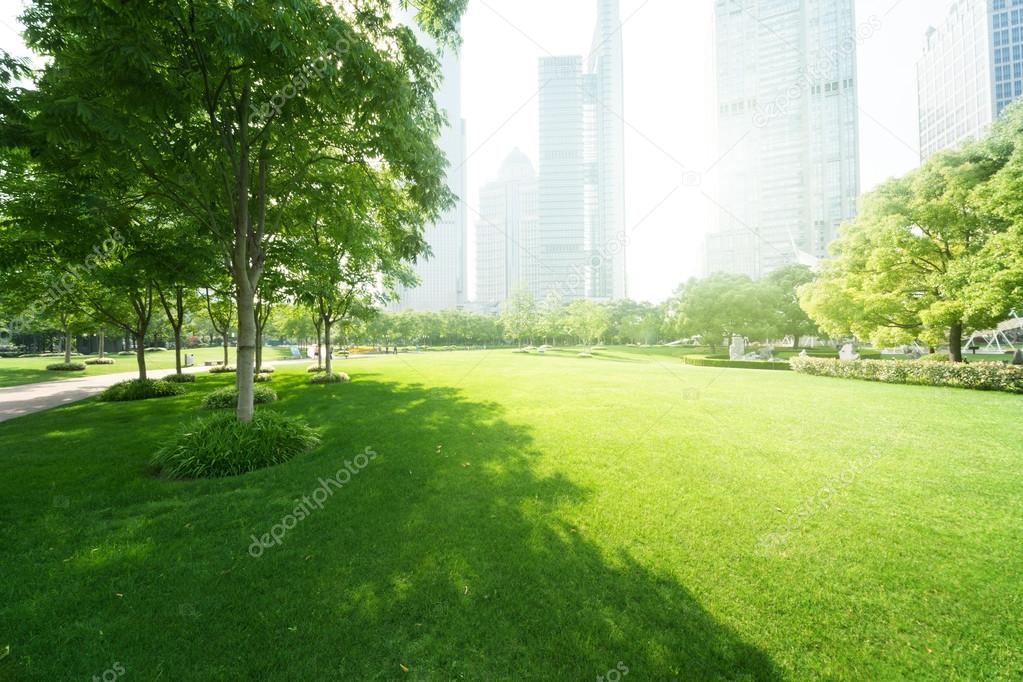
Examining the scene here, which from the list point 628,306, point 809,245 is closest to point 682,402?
point 628,306

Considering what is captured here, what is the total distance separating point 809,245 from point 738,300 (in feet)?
244

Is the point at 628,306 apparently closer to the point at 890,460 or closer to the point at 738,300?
the point at 738,300

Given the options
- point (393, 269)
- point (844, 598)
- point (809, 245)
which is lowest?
point (844, 598)

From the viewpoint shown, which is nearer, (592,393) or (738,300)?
(592,393)

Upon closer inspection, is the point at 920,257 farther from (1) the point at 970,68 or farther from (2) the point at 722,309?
(1) the point at 970,68

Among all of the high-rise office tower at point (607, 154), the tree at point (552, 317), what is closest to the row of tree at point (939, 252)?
the tree at point (552, 317)

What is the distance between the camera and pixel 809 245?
90.1 meters

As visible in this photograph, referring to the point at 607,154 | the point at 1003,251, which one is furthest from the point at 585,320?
the point at 607,154

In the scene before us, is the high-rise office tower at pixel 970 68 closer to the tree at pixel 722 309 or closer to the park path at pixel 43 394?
the tree at pixel 722 309

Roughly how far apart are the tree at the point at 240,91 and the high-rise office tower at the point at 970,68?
138568mm

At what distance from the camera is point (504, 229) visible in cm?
13438

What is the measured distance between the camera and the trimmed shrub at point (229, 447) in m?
6.21

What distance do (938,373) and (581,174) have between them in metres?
106

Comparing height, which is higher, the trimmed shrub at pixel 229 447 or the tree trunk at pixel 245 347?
the tree trunk at pixel 245 347
